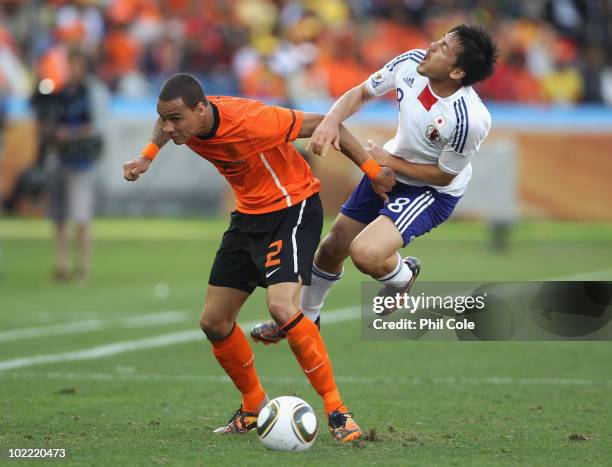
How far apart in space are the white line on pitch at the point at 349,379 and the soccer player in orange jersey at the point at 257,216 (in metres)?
2.00

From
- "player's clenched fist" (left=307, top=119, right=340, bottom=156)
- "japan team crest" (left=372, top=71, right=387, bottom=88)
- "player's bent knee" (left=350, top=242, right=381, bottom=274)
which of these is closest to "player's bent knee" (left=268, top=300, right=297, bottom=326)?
"player's clenched fist" (left=307, top=119, right=340, bottom=156)

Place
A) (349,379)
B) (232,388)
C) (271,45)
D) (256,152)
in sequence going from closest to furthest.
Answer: (256,152), (232,388), (349,379), (271,45)

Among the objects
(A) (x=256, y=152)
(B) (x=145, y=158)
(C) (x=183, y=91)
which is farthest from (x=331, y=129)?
(B) (x=145, y=158)

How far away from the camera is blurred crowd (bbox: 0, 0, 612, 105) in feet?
73.2

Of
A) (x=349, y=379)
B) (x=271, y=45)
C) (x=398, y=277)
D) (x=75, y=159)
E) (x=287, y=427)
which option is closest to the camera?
(x=287, y=427)

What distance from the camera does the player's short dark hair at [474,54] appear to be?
25.8ft

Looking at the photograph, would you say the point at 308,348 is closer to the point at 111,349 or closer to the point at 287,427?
the point at 287,427

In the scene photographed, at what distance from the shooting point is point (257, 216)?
727cm

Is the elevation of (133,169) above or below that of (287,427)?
above

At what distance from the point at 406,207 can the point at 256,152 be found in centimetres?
138

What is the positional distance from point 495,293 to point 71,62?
25.2 feet

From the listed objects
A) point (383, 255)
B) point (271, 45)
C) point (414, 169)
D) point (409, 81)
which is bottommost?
point (383, 255)

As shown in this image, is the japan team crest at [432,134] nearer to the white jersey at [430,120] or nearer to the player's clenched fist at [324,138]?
the white jersey at [430,120]

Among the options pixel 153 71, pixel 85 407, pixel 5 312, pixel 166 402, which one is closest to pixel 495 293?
pixel 166 402
